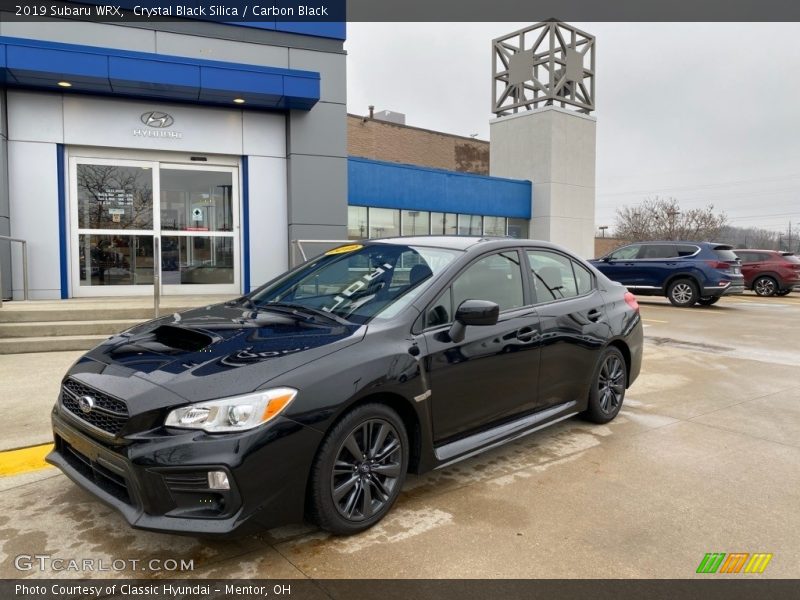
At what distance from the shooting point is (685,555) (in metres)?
2.95

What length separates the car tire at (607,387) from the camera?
4898 mm

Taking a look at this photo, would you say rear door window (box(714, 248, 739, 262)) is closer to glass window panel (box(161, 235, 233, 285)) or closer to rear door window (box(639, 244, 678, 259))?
rear door window (box(639, 244, 678, 259))

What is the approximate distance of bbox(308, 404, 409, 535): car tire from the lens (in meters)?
2.85

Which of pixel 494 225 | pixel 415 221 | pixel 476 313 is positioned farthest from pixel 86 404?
pixel 494 225

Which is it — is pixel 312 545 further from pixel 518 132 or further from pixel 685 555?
pixel 518 132

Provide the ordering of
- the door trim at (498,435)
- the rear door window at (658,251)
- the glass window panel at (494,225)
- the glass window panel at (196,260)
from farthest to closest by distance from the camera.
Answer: the glass window panel at (494,225) → the rear door window at (658,251) → the glass window panel at (196,260) → the door trim at (498,435)

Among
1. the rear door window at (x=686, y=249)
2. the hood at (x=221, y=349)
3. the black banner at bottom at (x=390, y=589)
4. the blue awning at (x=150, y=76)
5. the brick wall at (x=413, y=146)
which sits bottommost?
the black banner at bottom at (x=390, y=589)

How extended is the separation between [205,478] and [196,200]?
374 inches

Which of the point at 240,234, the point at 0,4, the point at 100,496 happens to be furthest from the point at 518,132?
the point at 100,496

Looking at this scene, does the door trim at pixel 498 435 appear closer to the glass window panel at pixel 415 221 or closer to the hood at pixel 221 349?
the hood at pixel 221 349

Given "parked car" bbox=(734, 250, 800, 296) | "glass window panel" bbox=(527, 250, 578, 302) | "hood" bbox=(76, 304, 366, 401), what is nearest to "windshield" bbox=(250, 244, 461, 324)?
"hood" bbox=(76, 304, 366, 401)

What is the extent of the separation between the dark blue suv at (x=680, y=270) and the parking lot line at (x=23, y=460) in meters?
14.3

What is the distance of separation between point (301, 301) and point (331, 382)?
125 centimetres

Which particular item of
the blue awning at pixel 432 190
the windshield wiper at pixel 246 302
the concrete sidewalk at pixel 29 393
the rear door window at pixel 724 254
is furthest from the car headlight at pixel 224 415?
the blue awning at pixel 432 190
